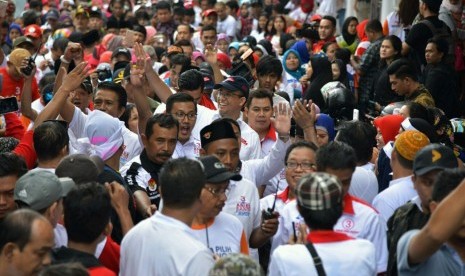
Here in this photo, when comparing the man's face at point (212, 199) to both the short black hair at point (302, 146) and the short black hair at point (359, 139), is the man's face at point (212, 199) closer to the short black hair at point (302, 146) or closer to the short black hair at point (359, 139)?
the short black hair at point (302, 146)

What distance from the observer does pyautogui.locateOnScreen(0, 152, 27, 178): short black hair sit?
257 inches

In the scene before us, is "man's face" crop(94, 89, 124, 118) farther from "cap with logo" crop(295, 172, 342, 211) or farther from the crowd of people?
"cap with logo" crop(295, 172, 342, 211)

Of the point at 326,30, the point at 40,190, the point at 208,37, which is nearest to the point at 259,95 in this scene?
the point at 40,190

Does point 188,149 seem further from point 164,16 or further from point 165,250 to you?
point 164,16

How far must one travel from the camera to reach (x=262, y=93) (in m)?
9.52

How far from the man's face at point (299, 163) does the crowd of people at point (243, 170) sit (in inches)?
0.4

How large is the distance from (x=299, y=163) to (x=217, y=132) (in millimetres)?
799

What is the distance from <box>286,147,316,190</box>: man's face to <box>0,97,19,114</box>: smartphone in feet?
9.99

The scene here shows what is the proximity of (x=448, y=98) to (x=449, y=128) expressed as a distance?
10.1 feet

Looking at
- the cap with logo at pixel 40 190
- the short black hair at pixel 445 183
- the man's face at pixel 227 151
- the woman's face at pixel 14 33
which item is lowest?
the woman's face at pixel 14 33

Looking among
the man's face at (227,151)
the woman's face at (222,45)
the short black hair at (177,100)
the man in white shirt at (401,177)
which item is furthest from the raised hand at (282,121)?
the woman's face at (222,45)

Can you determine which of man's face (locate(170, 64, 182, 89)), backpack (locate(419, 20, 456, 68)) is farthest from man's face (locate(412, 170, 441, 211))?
backpack (locate(419, 20, 456, 68))

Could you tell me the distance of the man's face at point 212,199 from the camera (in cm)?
604

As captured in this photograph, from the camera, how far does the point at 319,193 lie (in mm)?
5168
